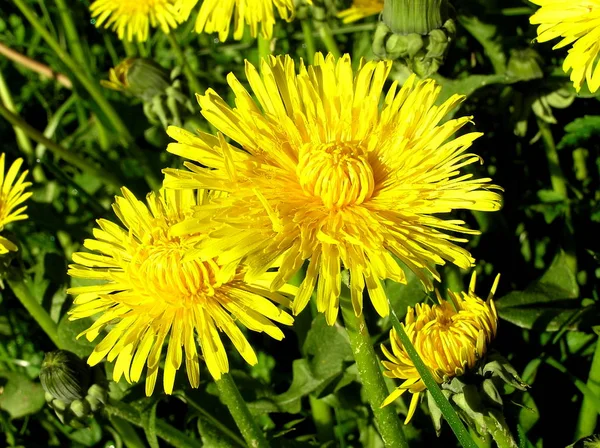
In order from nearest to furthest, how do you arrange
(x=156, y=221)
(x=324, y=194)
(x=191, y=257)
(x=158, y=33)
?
(x=191, y=257), (x=324, y=194), (x=156, y=221), (x=158, y=33)

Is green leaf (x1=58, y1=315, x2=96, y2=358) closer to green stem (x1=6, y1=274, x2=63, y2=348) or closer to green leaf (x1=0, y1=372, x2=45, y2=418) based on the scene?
green stem (x1=6, y1=274, x2=63, y2=348)

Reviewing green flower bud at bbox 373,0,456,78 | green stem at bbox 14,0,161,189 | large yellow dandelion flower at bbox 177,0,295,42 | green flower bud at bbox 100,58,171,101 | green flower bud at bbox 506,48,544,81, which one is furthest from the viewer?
green stem at bbox 14,0,161,189

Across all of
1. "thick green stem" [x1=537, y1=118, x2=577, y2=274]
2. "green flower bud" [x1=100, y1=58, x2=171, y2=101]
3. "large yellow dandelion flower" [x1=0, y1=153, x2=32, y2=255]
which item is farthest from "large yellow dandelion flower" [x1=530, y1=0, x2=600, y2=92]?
"large yellow dandelion flower" [x1=0, y1=153, x2=32, y2=255]

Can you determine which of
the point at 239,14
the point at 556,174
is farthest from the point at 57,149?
the point at 556,174

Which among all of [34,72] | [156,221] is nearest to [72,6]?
[34,72]

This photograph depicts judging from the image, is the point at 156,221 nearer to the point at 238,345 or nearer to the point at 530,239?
the point at 238,345

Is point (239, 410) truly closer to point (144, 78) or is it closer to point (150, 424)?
point (150, 424)

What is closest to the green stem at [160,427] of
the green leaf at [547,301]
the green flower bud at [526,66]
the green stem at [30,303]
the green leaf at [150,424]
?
the green leaf at [150,424]
